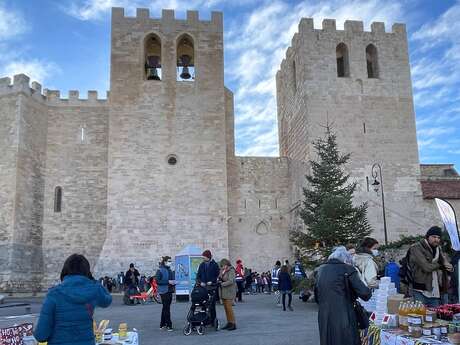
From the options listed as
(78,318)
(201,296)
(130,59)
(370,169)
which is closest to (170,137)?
(130,59)

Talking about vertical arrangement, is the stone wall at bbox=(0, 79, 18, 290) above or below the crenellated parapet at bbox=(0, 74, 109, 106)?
below

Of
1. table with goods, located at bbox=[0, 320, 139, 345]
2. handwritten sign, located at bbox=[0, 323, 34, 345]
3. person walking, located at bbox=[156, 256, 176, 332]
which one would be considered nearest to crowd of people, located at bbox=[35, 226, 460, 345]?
table with goods, located at bbox=[0, 320, 139, 345]

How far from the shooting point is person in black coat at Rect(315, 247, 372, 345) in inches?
166

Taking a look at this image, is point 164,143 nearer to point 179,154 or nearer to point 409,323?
point 179,154

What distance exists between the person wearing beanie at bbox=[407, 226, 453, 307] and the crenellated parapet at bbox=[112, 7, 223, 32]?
61.5 feet

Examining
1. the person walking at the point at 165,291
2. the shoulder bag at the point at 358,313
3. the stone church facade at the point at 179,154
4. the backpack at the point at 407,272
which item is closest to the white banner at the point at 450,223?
the backpack at the point at 407,272

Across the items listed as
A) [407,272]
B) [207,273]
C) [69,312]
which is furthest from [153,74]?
[69,312]

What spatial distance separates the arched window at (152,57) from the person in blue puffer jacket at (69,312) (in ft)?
63.5

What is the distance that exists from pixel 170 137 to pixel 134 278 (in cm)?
774

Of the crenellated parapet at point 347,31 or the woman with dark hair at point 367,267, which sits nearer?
the woman with dark hair at point 367,267

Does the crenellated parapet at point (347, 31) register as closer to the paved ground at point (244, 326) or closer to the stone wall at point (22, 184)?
the stone wall at point (22, 184)

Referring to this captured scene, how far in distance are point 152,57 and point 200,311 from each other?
16669 millimetres

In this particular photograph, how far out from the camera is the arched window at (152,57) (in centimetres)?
2238

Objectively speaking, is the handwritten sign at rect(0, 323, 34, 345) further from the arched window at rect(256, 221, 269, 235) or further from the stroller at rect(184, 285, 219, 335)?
the arched window at rect(256, 221, 269, 235)
